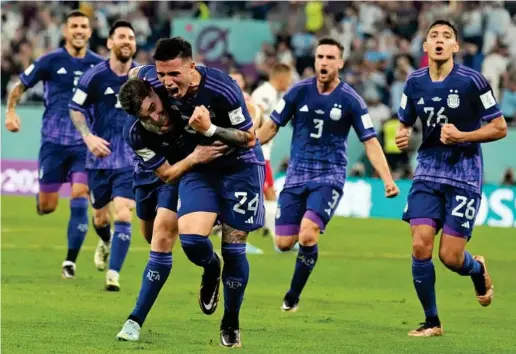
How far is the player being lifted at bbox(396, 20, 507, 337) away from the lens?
10398 millimetres

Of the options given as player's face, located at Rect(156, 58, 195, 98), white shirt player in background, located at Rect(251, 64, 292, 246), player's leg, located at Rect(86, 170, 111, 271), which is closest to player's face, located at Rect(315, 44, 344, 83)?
player's leg, located at Rect(86, 170, 111, 271)

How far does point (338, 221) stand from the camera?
23781 mm

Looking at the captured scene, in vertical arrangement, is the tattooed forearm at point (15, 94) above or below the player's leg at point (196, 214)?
above

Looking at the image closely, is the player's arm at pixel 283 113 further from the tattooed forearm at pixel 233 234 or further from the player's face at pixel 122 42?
the tattooed forearm at pixel 233 234

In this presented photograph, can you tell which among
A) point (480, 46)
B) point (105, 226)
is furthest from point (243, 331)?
point (480, 46)

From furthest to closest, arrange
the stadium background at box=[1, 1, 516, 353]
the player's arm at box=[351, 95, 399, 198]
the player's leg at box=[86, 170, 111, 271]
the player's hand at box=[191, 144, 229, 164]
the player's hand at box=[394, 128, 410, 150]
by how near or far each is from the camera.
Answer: the stadium background at box=[1, 1, 516, 353] → the player's leg at box=[86, 170, 111, 271] → the player's arm at box=[351, 95, 399, 198] → the player's hand at box=[394, 128, 410, 150] → the player's hand at box=[191, 144, 229, 164]

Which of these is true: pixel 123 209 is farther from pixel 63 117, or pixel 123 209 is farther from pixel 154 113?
pixel 154 113

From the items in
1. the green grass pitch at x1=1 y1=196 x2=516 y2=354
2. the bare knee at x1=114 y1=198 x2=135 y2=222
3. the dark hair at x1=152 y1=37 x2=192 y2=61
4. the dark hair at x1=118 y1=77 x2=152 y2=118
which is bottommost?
the green grass pitch at x1=1 y1=196 x2=516 y2=354

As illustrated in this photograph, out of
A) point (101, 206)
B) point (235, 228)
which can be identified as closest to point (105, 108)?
point (101, 206)

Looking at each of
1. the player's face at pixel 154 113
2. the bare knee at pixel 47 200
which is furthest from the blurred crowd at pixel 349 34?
the player's face at pixel 154 113

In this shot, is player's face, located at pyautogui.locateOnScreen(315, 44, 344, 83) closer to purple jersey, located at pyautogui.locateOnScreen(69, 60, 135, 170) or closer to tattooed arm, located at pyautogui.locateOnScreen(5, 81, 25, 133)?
purple jersey, located at pyautogui.locateOnScreen(69, 60, 135, 170)

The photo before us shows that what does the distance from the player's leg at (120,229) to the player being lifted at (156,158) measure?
320 centimetres

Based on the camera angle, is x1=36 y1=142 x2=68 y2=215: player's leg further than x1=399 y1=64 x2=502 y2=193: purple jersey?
Yes

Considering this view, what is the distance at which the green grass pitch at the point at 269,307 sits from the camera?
9578 mm
